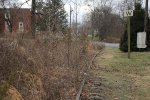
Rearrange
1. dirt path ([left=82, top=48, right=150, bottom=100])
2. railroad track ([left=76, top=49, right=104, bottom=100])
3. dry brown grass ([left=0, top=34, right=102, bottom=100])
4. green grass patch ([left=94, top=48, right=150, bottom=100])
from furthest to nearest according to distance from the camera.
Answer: green grass patch ([left=94, top=48, right=150, bottom=100])
dirt path ([left=82, top=48, right=150, bottom=100])
railroad track ([left=76, top=49, right=104, bottom=100])
dry brown grass ([left=0, top=34, right=102, bottom=100])

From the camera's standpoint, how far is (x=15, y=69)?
855 centimetres

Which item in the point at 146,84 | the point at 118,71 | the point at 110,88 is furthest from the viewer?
the point at 118,71

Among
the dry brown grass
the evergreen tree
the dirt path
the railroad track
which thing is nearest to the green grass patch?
the dirt path

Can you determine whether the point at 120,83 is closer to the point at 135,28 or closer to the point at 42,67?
the point at 42,67

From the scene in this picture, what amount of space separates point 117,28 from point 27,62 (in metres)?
72.2

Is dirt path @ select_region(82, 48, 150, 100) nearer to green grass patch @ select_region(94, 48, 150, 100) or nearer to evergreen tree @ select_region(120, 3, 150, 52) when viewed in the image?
green grass patch @ select_region(94, 48, 150, 100)

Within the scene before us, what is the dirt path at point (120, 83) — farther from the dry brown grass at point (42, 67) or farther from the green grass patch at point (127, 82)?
the dry brown grass at point (42, 67)

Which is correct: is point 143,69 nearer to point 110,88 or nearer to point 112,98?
point 110,88

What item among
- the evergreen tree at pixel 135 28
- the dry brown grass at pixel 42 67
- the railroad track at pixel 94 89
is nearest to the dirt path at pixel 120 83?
the railroad track at pixel 94 89

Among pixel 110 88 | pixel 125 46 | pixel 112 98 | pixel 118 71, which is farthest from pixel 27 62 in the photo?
pixel 125 46

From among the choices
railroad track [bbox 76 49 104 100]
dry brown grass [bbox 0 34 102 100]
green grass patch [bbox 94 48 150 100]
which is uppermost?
dry brown grass [bbox 0 34 102 100]

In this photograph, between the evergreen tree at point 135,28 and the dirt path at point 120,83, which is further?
the evergreen tree at point 135,28

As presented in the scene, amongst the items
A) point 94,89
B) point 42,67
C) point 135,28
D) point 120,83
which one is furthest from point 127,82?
point 135,28

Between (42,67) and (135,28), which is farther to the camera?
(135,28)
